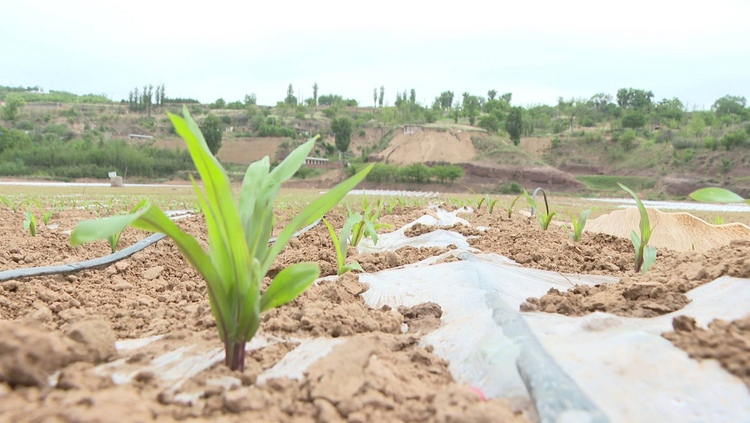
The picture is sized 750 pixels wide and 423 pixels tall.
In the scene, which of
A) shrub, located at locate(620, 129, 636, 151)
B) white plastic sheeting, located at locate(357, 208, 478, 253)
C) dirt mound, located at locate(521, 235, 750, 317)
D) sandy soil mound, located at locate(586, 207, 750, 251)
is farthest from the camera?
shrub, located at locate(620, 129, 636, 151)

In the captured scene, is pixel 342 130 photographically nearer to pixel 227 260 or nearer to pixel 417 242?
pixel 417 242

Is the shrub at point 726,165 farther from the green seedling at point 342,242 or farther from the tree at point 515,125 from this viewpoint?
the green seedling at point 342,242

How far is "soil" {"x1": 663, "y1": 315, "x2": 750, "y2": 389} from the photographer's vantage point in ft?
2.55

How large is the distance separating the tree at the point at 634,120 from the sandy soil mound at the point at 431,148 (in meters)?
16.9

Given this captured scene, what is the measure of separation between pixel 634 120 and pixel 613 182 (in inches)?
669

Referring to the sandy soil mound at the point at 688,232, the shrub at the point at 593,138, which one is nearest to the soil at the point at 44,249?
the sandy soil mound at the point at 688,232

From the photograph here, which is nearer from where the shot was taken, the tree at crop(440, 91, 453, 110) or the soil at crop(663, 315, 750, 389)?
the soil at crop(663, 315, 750, 389)

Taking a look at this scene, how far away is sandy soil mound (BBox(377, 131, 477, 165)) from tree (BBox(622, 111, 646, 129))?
16858 millimetres

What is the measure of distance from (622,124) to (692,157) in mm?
14705

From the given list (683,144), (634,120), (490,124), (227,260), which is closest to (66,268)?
(227,260)

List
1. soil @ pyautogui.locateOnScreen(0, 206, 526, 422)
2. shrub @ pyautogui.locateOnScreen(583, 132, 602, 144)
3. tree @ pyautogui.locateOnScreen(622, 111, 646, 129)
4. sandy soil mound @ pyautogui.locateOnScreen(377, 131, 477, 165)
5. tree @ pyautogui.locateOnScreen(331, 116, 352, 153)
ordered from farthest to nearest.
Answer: tree @ pyautogui.locateOnScreen(622, 111, 646, 129)
tree @ pyautogui.locateOnScreen(331, 116, 352, 153)
shrub @ pyautogui.locateOnScreen(583, 132, 602, 144)
sandy soil mound @ pyautogui.locateOnScreen(377, 131, 477, 165)
soil @ pyautogui.locateOnScreen(0, 206, 526, 422)

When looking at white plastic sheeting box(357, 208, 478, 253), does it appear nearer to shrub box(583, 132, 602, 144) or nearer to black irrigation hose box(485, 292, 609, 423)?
black irrigation hose box(485, 292, 609, 423)

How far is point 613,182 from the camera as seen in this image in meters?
29.7

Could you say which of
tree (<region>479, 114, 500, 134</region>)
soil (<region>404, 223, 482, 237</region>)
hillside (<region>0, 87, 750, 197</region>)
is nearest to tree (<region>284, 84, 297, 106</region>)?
hillside (<region>0, 87, 750, 197</region>)
